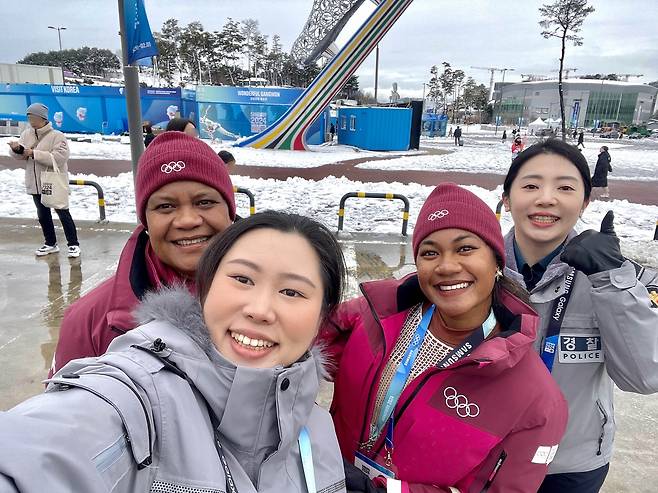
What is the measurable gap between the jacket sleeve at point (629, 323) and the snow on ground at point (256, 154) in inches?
651

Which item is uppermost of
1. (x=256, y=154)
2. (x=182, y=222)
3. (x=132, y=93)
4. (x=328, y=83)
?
(x=328, y=83)

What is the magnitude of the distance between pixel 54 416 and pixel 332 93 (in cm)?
2099

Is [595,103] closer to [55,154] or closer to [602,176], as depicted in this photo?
[602,176]

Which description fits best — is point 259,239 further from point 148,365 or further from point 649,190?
point 649,190

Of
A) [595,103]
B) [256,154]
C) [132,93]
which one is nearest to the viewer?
[132,93]

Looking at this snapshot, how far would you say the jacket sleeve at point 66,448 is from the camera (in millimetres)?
656

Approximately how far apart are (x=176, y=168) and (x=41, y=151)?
5.16 meters

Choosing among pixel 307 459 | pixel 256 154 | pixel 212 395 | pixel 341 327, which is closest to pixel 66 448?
pixel 212 395

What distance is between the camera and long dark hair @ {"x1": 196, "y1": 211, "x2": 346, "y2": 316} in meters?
1.24

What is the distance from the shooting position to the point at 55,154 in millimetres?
5719

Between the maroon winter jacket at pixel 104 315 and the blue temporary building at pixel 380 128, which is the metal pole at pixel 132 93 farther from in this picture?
the blue temporary building at pixel 380 128

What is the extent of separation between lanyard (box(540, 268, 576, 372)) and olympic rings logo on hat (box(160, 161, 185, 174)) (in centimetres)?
150

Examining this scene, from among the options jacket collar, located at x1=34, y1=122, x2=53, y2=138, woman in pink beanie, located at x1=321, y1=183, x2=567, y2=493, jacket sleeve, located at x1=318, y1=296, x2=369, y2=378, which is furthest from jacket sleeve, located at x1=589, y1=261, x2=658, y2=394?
jacket collar, located at x1=34, y1=122, x2=53, y2=138

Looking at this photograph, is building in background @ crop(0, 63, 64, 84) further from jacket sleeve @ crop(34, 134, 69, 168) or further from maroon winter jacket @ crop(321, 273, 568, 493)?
maroon winter jacket @ crop(321, 273, 568, 493)
